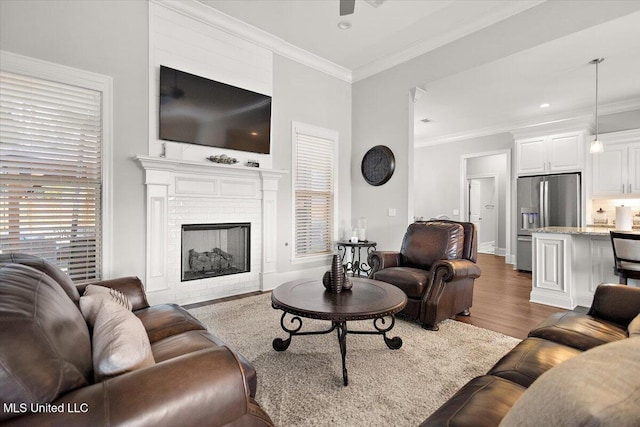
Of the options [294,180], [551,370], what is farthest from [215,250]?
[551,370]

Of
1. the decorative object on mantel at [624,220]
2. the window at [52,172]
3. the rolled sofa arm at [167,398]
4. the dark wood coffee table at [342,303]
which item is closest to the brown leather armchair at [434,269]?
the dark wood coffee table at [342,303]

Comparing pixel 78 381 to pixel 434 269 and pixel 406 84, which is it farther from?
pixel 406 84

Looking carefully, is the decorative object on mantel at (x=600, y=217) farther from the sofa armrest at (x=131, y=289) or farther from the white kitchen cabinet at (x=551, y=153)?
the sofa armrest at (x=131, y=289)

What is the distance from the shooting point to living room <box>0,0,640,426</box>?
2947 millimetres

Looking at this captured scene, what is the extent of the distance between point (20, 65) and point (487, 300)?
17.4ft

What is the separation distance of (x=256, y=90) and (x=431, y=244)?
295cm

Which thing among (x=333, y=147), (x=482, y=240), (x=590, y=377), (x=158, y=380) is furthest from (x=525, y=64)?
(x=482, y=240)

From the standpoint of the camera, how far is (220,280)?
153 inches

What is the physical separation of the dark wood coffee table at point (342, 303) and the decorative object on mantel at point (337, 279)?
0.12ft

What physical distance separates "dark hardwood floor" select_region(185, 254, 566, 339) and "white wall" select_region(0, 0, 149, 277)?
1067mm

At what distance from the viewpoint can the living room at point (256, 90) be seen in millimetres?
2947

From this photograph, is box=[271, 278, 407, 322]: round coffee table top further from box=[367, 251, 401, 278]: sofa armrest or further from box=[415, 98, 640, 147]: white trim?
box=[415, 98, 640, 147]: white trim

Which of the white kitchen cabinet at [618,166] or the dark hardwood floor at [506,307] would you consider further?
the white kitchen cabinet at [618,166]

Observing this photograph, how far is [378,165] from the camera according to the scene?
16.0ft
